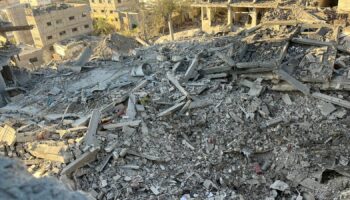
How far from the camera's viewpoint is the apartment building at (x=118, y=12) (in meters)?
25.2

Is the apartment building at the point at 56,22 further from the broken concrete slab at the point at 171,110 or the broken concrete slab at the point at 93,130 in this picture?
the broken concrete slab at the point at 171,110

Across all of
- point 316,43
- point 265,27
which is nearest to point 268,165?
point 316,43

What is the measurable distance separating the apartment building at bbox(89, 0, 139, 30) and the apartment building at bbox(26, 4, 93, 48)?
269cm

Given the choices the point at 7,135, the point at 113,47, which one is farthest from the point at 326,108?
the point at 113,47

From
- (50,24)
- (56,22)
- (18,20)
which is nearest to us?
(50,24)

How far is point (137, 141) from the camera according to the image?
7348mm

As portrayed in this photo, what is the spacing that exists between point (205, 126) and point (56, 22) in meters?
17.9

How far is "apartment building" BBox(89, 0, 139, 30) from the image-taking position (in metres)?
25.2

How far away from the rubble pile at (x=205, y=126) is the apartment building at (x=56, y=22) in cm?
1282

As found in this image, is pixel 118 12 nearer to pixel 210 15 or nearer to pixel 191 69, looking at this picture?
pixel 210 15

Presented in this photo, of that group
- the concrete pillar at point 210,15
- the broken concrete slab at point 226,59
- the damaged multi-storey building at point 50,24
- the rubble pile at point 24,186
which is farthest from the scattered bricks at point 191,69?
the damaged multi-storey building at point 50,24

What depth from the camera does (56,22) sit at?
2267cm

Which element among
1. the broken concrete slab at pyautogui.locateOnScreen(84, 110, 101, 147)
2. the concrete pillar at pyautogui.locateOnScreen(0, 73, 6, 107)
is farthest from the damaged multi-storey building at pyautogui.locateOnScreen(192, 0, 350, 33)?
the broken concrete slab at pyautogui.locateOnScreen(84, 110, 101, 147)

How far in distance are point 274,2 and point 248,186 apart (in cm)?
1336
